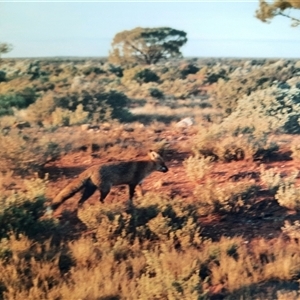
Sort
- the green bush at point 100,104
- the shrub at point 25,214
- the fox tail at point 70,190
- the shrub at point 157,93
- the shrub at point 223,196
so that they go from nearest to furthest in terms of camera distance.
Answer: the shrub at point 25,214 < the fox tail at point 70,190 < the shrub at point 223,196 < the green bush at point 100,104 < the shrub at point 157,93

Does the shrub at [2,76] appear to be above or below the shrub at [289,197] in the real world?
above

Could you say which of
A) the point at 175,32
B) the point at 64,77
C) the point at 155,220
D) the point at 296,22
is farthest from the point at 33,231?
the point at 296,22

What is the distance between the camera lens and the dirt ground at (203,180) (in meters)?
4.03

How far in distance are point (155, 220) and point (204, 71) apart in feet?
6.84

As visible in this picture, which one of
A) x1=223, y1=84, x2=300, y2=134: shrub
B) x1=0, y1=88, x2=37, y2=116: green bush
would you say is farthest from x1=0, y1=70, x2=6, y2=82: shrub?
x1=223, y1=84, x2=300, y2=134: shrub

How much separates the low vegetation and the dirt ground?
12 mm

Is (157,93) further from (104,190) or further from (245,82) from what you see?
(104,190)

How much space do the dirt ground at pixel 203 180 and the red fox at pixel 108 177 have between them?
5 cm

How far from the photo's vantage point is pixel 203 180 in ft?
14.0

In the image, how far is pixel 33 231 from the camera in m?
3.79

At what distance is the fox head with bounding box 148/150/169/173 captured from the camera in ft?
14.0

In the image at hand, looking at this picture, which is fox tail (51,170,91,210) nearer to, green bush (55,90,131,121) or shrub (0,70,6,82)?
green bush (55,90,131,121)

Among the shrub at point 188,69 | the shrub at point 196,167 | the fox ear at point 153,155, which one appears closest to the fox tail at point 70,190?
the fox ear at point 153,155

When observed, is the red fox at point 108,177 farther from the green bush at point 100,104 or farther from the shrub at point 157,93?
the shrub at point 157,93
